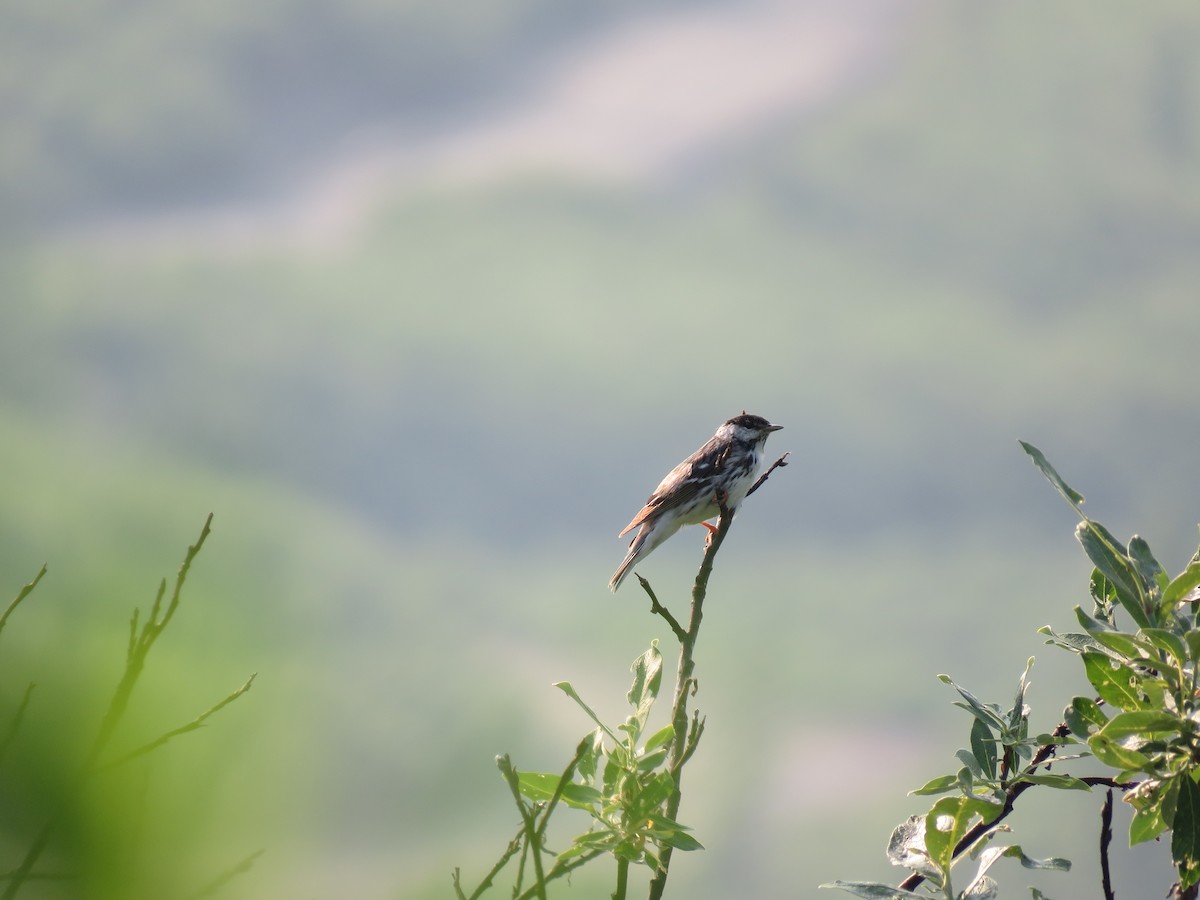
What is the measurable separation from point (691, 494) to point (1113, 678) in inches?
360

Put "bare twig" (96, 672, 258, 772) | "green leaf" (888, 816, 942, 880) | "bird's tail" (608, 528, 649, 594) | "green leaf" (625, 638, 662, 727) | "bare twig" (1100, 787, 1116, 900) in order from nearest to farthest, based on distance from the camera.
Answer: "bare twig" (96, 672, 258, 772)
"bare twig" (1100, 787, 1116, 900)
"green leaf" (888, 816, 942, 880)
"green leaf" (625, 638, 662, 727)
"bird's tail" (608, 528, 649, 594)

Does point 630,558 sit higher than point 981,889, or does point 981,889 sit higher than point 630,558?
point 630,558

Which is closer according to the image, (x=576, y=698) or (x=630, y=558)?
(x=576, y=698)

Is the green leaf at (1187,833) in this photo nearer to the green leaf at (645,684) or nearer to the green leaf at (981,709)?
the green leaf at (981,709)

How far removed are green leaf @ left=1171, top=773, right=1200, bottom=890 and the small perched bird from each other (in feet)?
28.8

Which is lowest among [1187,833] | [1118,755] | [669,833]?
[1187,833]

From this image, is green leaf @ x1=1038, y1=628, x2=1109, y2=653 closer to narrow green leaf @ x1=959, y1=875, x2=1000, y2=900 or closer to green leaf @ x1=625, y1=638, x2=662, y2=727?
narrow green leaf @ x1=959, y1=875, x2=1000, y2=900

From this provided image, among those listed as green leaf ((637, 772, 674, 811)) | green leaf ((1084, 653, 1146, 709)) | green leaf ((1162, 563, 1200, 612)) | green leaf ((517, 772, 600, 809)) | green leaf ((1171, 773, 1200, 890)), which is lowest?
Result: green leaf ((1171, 773, 1200, 890))

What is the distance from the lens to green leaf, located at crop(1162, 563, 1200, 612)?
2557 mm

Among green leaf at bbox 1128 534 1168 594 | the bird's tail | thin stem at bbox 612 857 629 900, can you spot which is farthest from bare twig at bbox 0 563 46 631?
the bird's tail

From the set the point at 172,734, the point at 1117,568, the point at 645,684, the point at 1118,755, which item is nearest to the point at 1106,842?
the point at 1118,755

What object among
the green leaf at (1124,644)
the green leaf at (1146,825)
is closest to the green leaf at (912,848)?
the green leaf at (1146,825)

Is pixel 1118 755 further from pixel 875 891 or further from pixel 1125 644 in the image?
pixel 875 891

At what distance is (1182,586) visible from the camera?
2580mm
